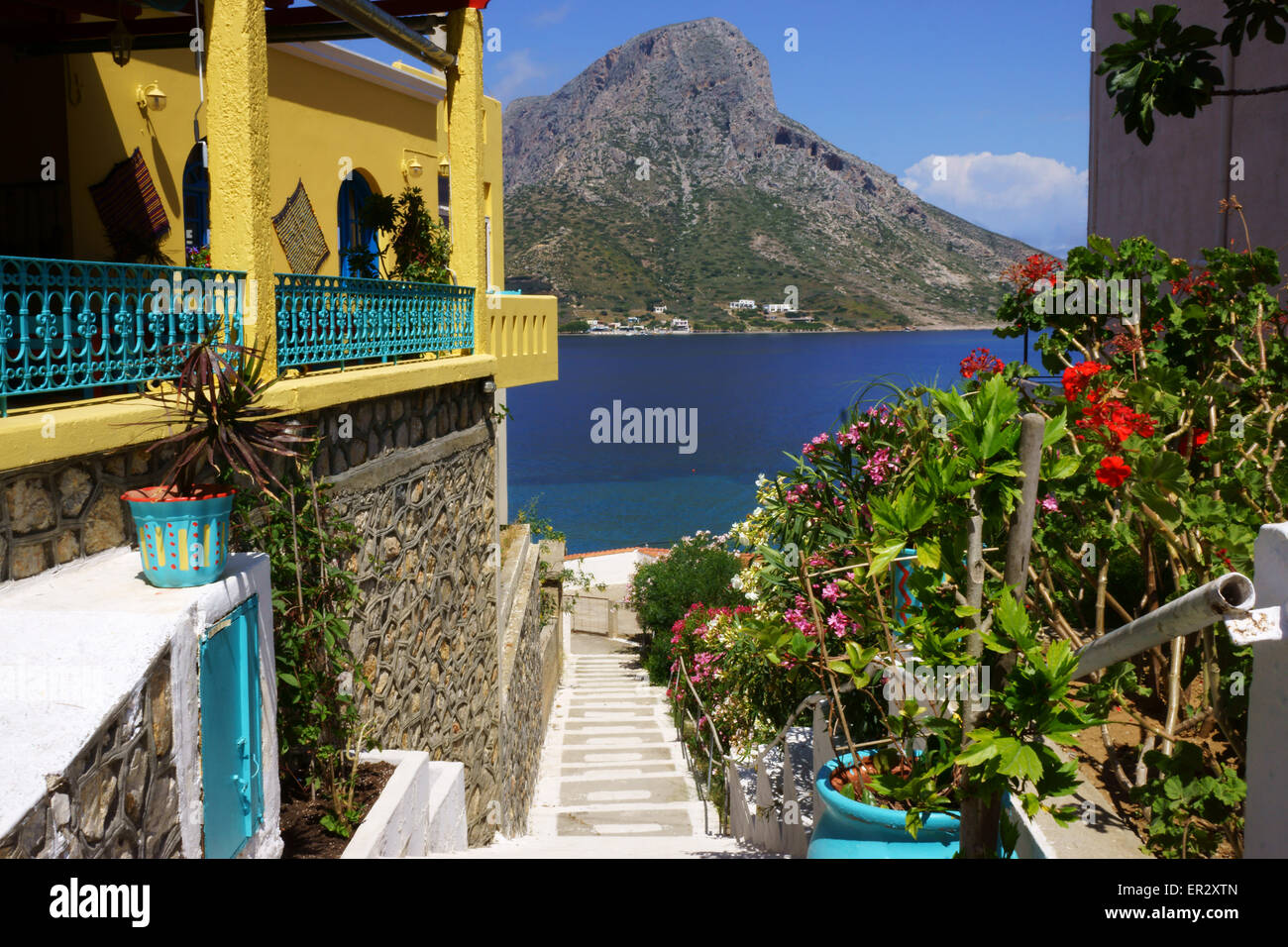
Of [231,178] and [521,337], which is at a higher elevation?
[231,178]

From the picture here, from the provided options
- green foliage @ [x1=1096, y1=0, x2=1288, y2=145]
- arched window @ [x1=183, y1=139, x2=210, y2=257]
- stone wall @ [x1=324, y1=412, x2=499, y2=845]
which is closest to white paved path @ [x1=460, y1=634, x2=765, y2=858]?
stone wall @ [x1=324, y1=412, x2=499, y2=845]

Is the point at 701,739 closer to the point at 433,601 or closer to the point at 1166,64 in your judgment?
the point at 433,601

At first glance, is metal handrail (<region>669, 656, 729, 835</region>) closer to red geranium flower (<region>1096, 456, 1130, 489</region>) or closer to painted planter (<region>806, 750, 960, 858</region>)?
painted planter (<region>806, 750, 960, 858</region>)

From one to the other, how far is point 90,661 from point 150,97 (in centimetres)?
731

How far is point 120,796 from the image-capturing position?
321cm

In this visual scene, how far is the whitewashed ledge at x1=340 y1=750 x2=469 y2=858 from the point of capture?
5070mm

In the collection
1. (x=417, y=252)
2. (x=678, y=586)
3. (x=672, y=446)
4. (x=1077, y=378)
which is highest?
(x=417, y=252)

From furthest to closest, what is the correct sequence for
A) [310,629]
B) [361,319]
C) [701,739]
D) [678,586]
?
[678,586], [701,739], [361,319], [310,629]

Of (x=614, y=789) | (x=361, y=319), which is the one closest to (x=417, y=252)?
(x=361, y=319)

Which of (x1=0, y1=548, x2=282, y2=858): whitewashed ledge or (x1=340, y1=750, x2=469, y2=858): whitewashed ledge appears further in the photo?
(x1=340, y1=750, x2=469, y2=858): whitewashed ledge

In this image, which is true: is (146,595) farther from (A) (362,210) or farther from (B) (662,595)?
(B) (662,595)

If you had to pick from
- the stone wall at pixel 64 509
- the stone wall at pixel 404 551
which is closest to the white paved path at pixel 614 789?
the stone wall at pixel 404 551

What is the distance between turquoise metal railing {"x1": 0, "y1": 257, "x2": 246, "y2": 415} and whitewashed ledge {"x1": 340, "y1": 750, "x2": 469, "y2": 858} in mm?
2519

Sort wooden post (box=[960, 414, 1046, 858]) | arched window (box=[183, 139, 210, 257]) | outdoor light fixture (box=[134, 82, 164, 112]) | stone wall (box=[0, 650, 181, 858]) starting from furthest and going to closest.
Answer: arched window (box=[183, 139, 210, 257]), outdoor light fixture (box=[134, 82, 164, 112]), wooden post (box=[960, 414, 1046, 858]), stone wall (box=[0, 650, 181, 858])
